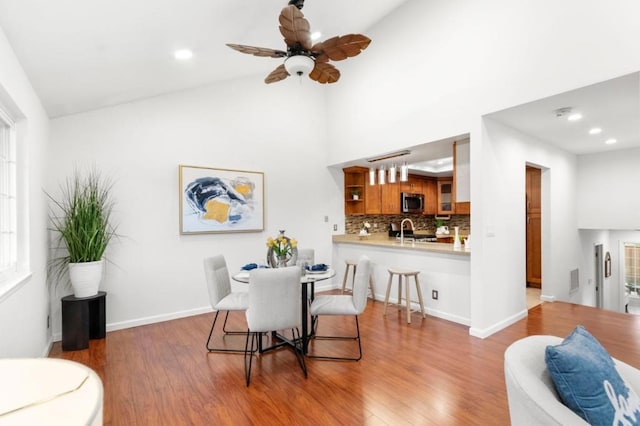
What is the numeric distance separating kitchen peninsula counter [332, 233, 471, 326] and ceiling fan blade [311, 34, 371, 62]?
262 cm

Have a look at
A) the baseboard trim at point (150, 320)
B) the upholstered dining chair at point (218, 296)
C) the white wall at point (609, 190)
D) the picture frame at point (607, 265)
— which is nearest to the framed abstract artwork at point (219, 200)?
the baseboard trim at point (150, 320)

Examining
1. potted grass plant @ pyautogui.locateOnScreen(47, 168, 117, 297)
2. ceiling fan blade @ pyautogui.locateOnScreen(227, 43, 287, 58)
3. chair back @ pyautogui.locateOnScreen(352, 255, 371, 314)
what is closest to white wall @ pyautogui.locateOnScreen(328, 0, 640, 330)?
chair back @ pyautogui.locateOnScreen(352, 255, 371, 314)

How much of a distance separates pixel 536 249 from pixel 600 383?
226 inches

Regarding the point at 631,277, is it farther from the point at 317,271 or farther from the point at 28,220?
the point at 28,220

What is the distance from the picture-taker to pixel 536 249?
A: 5949 mm

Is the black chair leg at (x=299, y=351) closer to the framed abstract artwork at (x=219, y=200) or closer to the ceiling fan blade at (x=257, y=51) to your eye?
the framed abstract artwork at (x=219, y=200)

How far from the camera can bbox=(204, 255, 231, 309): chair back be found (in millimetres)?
3258

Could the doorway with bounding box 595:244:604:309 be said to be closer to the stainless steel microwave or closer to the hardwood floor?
the hardwood floor

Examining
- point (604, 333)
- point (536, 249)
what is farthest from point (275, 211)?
point (536, 249)

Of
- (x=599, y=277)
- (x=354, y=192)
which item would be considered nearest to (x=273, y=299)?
(x=354, y=192)

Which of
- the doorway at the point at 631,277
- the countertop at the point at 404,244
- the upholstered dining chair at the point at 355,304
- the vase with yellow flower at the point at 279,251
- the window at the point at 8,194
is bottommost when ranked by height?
the doorway at the point at 631,277

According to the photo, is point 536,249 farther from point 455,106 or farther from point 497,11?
point 497,11

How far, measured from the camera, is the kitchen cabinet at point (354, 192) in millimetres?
6195

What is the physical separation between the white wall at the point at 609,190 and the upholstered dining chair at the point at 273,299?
5.50 metres
